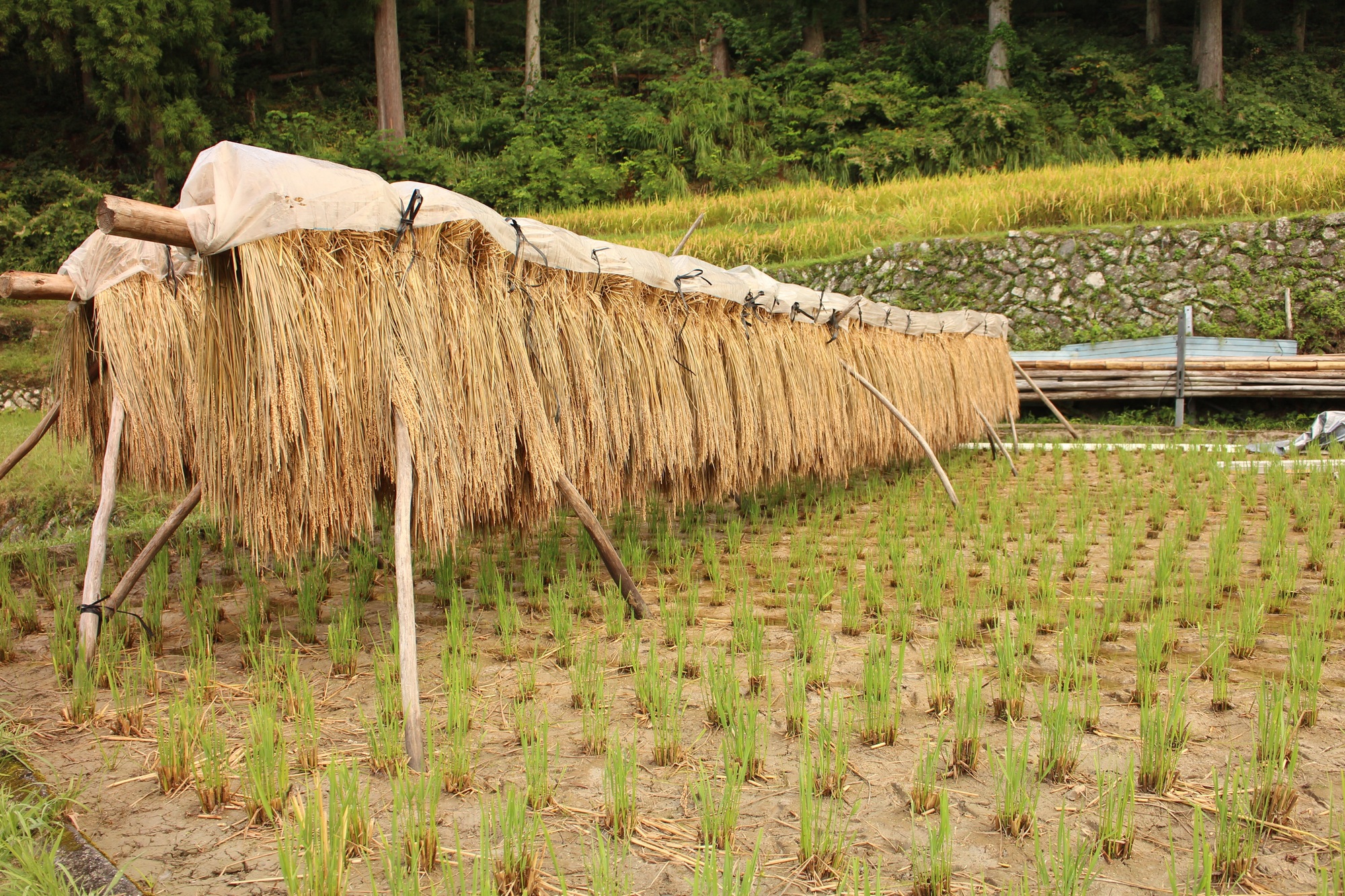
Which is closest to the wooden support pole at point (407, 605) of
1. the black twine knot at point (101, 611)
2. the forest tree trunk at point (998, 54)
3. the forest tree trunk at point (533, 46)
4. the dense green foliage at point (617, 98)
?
the black twine knot at point (101, 611)

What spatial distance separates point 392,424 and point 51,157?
17039mm

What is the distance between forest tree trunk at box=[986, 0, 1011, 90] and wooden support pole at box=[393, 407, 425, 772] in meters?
17.5

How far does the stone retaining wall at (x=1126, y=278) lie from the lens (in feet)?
33.9

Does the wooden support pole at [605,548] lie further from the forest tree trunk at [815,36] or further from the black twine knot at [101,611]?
the forest tree trunk at [815,36]

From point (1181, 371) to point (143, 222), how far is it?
9909mm

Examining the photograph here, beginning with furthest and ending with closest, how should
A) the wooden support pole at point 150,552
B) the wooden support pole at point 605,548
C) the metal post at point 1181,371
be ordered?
the metal post at point 1181,371, the wooden support pole at point 605,548, the wooden support pole at point 150,552

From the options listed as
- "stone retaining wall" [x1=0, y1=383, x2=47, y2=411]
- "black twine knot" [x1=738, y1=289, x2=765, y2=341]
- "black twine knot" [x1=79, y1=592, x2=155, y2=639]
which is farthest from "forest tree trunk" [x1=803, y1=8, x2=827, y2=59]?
"black twine knot" [x1=79, y1=592, x2=155, y2=639]

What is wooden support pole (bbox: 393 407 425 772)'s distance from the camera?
2148 mm

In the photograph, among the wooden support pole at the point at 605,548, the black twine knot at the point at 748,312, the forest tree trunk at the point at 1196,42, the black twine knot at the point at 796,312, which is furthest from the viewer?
the forest tree trunk at the point at 1196,42

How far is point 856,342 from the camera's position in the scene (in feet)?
19.2

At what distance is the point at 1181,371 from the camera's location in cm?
952

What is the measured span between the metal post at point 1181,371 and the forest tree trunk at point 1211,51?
9.65 m

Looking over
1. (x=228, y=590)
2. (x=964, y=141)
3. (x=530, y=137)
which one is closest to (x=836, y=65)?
(x=964, y=141)

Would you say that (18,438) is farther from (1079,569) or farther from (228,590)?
(1079,569)
